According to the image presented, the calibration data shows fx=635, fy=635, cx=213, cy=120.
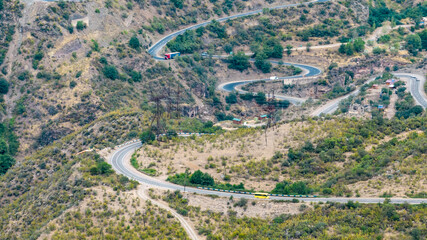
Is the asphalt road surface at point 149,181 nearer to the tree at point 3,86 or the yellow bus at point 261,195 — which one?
the yellow bus at point 261,195

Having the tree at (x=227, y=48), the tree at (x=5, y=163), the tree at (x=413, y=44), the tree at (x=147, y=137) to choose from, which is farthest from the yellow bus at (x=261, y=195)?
the tree at (x=413, y=44)

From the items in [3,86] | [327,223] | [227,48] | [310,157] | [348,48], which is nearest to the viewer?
[327,223]

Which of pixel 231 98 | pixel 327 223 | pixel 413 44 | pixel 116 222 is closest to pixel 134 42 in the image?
pixel 231 98

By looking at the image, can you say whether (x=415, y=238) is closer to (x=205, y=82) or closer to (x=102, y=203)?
(x=102, y=203)

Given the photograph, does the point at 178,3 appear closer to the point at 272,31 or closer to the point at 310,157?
the point at 272,31

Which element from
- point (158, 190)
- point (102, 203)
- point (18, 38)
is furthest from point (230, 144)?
point (18, 38)

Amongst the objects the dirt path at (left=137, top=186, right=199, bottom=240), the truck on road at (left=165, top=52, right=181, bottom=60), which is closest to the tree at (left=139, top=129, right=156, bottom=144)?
the dirt path at (left=137, top=186, right=199, bottom=240)
